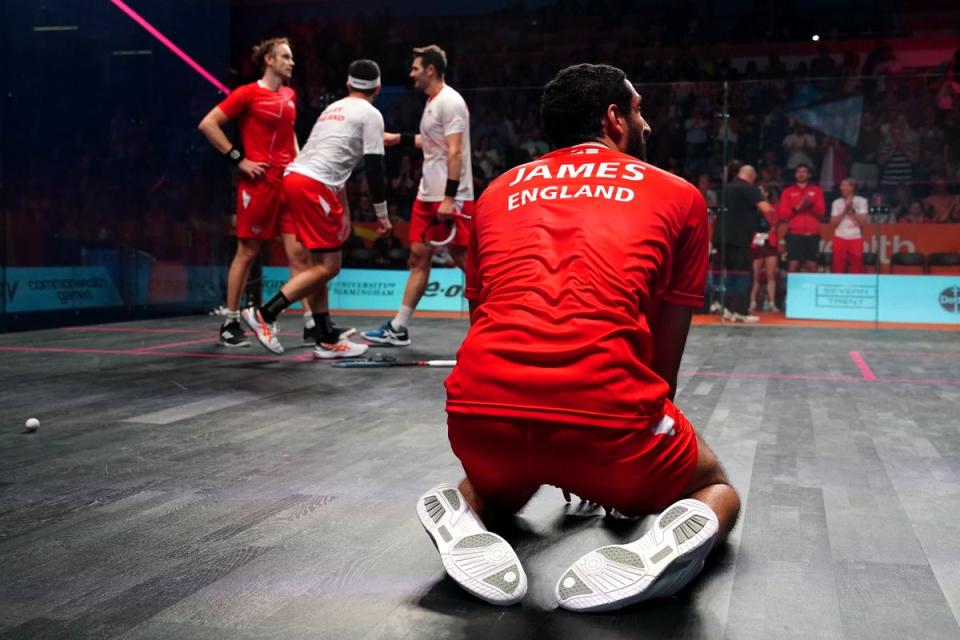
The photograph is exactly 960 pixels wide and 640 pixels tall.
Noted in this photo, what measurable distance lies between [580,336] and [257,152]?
404 cm

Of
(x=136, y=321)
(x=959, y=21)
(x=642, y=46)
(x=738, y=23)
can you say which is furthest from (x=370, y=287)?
(x=959, y=21)

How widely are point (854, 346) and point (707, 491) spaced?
4.26 metres

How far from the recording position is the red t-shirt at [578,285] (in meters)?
1.34

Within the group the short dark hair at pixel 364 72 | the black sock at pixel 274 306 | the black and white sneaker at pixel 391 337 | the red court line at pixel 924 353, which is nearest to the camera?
the black sock at pixel 274 306

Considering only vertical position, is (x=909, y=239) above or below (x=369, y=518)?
above

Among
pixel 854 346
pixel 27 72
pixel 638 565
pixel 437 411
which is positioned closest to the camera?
pixel 638 565

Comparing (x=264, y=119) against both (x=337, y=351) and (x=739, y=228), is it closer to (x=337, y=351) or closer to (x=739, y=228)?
(x=337, y=351)

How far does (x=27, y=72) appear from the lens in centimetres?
579

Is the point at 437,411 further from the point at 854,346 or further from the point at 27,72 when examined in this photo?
the point at 27,72

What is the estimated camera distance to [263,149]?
509 cm

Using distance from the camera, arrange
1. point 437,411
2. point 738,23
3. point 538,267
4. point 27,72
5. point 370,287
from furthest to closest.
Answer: point 738,23, point 370,287, point 27,72, point 437,411, point 538,267

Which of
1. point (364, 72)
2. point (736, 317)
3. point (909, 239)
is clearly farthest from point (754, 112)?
point (364, 72)

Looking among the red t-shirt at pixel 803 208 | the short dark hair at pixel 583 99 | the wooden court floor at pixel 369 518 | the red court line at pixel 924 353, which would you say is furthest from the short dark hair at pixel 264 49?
the red t-shirt at pixel 803 208

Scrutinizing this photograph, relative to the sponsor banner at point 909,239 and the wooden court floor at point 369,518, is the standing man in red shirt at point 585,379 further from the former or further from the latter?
the sponsor banner at point 909,239
